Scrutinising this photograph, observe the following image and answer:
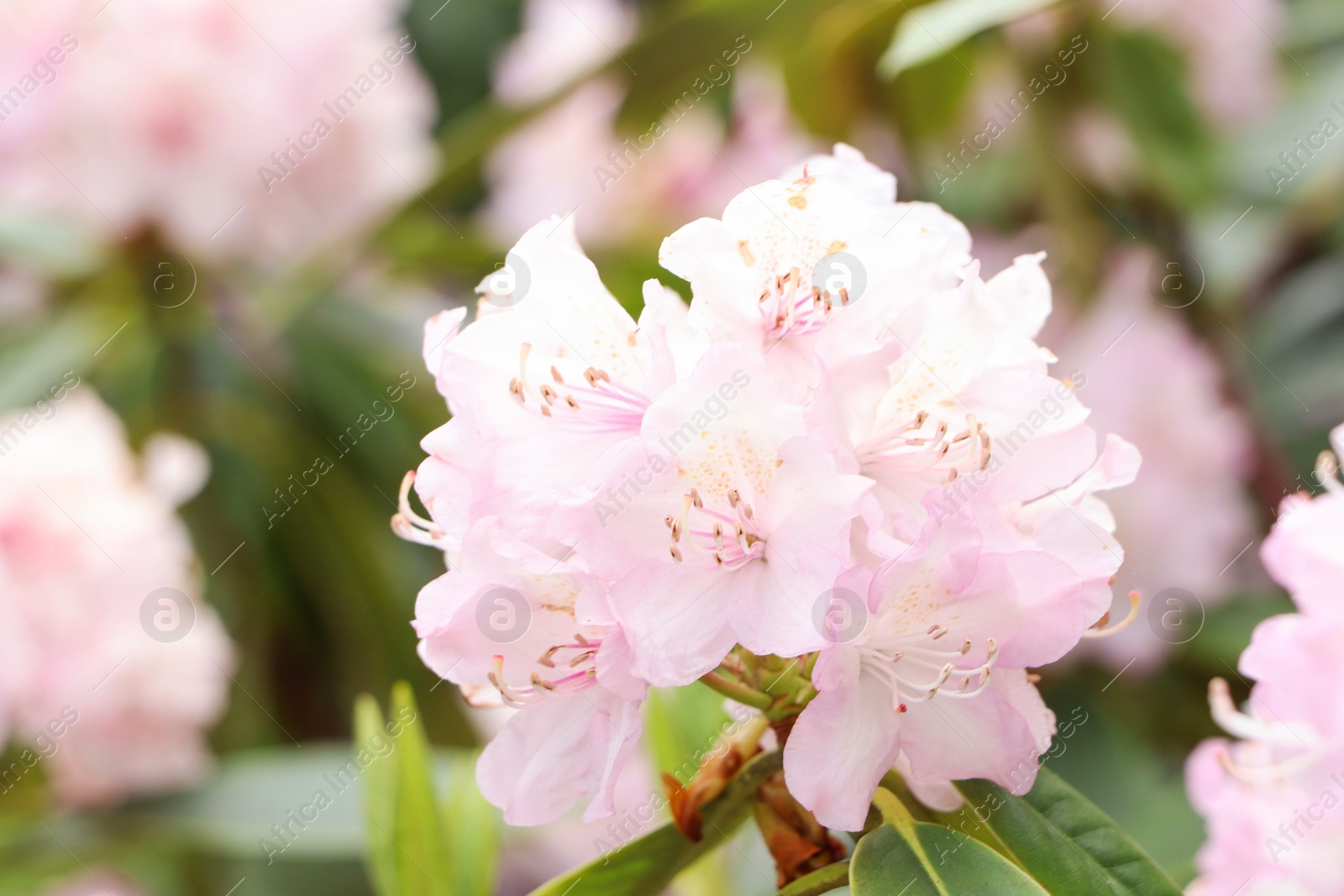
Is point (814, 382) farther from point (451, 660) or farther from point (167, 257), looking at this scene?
point (167, 257)

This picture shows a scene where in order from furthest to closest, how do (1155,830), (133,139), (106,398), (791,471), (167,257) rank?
(106,398) < (167,257) < (133,139) < (1155,830) < (791,471)

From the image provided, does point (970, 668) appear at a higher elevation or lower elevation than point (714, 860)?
higher

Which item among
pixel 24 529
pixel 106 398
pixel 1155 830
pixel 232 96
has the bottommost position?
pixel 1155 830

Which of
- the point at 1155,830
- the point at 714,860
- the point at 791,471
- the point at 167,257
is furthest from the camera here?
the point at 167,257

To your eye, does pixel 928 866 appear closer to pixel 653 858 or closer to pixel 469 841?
pixel 653 858

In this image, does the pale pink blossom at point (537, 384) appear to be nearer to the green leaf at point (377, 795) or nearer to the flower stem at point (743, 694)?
the flower stem at point (743, 694)

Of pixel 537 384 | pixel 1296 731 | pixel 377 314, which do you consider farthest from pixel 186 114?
pixel 1296 731

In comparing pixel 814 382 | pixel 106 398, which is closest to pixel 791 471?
pixel 814 382
